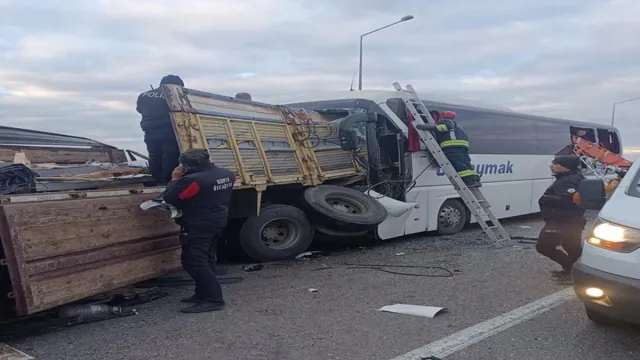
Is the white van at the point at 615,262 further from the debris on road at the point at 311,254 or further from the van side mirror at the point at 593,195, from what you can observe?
the debris on road at the point at 311,254

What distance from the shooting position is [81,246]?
16.6ft

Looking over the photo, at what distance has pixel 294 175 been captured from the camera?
27.2 feet

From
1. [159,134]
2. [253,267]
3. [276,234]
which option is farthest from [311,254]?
[159,134]

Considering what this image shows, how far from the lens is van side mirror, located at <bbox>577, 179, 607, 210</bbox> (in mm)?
4625

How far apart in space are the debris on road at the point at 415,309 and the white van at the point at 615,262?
1.35 m

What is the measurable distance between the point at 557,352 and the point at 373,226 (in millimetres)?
4420

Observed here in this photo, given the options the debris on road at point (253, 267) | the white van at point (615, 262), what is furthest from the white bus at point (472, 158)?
the white van at point (615, 262)

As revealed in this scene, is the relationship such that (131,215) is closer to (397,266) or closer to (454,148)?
(397,266)

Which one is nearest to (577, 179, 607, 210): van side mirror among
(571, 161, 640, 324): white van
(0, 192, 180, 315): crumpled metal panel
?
(571, 161, 640, 324): white van

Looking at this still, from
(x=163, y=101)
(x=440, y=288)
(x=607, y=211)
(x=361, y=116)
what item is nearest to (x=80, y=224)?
(x=163, y=101)

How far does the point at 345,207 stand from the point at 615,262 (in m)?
5.13

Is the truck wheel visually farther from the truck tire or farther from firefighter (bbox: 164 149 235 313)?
firefighter (bbox: 164 149 235 313)

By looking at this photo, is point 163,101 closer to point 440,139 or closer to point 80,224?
point 80,224

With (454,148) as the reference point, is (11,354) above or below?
below
